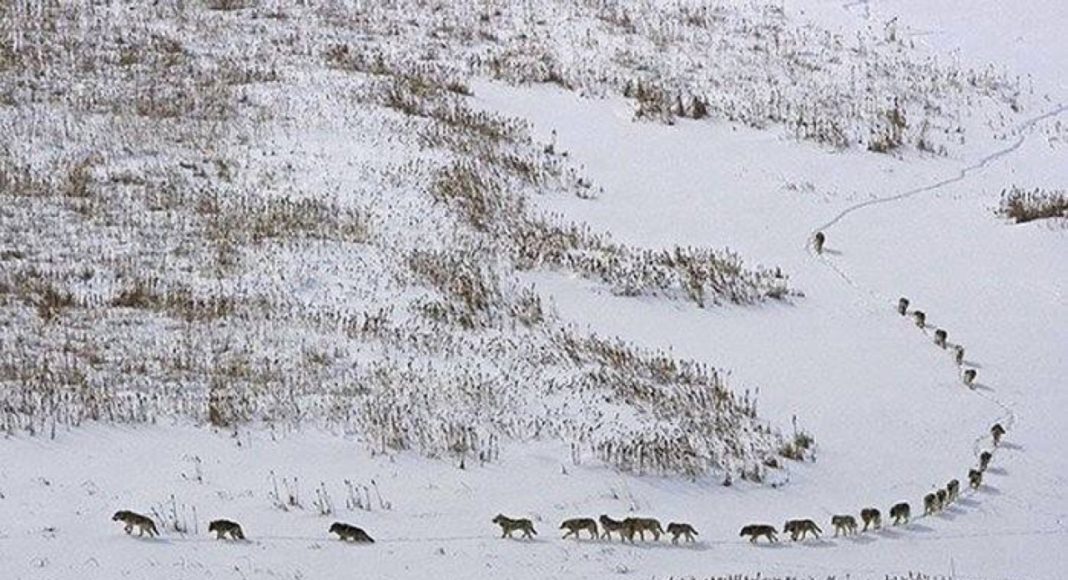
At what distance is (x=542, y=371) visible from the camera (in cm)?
1570

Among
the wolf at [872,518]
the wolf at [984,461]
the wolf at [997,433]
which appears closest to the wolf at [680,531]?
the wolf at [872,518]

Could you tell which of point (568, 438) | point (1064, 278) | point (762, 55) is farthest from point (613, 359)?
point (762, 55)

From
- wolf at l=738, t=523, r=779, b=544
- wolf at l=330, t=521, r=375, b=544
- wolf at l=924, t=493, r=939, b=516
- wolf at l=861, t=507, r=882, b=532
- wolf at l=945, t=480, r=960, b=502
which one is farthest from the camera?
wolf at l=945, t=480, r=960, b=502

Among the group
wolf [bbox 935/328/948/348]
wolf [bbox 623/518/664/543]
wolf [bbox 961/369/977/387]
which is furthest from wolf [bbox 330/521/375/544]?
wolf [bbox 935/328/948/348]

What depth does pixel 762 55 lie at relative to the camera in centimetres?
3153

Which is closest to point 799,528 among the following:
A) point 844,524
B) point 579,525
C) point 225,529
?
point 844,524

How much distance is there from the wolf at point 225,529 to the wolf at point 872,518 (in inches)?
228

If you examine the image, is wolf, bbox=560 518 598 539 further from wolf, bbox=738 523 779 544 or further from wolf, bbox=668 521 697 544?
wolf, bbox=738 523 779 544

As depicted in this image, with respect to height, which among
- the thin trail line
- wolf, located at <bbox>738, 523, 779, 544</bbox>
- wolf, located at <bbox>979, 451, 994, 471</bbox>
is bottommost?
wolf, located at <bbox>979, 451, 994, 471</bbox>

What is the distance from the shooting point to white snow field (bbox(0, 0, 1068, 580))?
1201cm

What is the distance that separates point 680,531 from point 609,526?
2.21 feet

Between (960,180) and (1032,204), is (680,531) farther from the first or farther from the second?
(960,180)

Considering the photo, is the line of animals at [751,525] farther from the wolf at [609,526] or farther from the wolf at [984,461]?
the wolf at [984,461]

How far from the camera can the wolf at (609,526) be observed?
11.9 meters
